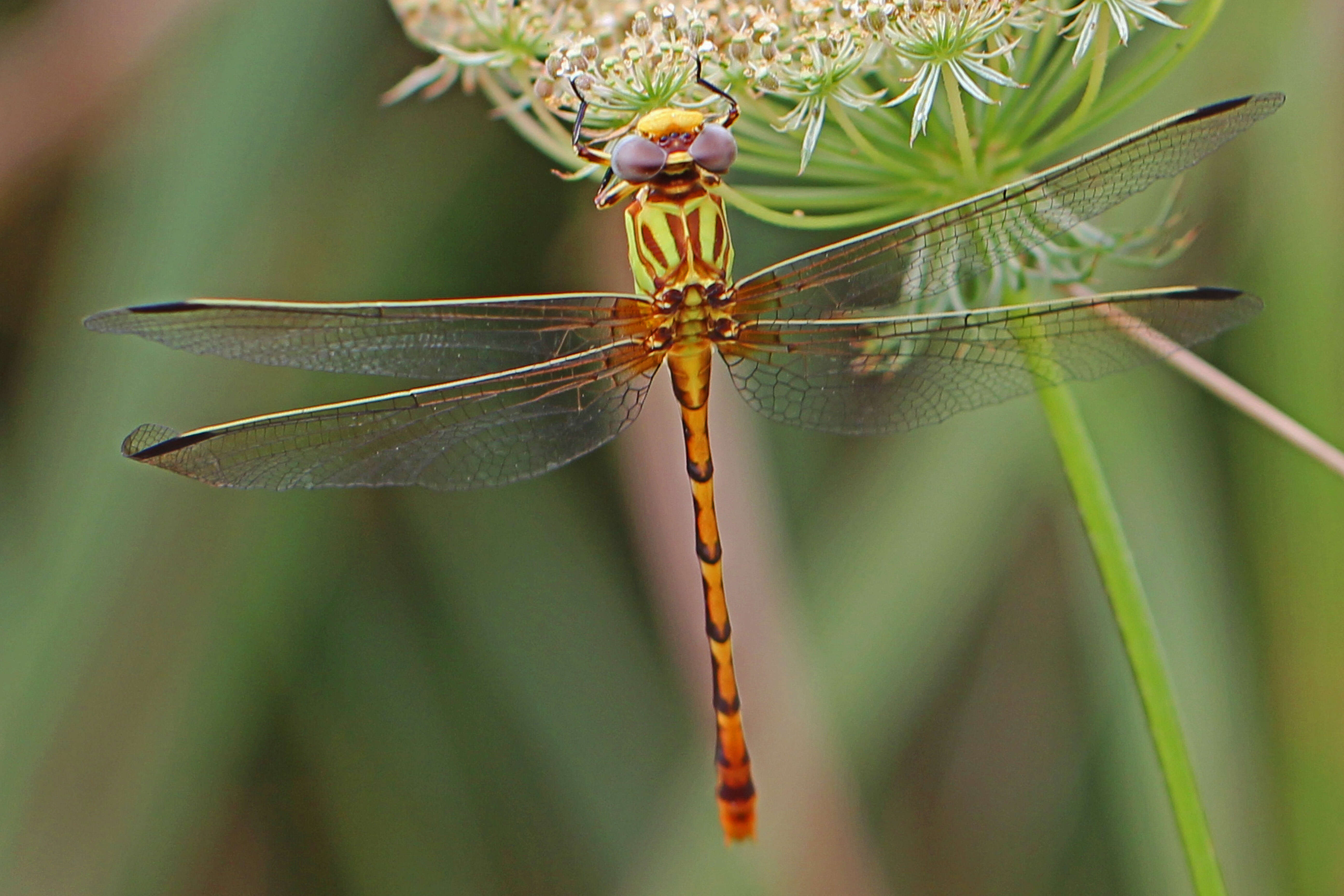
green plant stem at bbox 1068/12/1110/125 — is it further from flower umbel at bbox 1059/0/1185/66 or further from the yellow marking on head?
the yellow marking on head

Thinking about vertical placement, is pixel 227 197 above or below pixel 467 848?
above

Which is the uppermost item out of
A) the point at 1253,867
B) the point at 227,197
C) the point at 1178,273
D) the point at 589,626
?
the point at 227,197

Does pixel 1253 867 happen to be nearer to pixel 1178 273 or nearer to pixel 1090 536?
pixel 1090 536

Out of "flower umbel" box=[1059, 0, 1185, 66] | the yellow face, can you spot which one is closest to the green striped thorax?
the yellow face

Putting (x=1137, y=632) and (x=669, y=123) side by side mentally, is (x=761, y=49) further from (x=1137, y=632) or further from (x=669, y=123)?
(x=1137, y=632)

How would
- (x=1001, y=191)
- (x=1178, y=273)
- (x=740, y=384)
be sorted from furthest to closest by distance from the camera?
(x=1178, y=273) → (x=740, y=384) → (x=1001, y=191)

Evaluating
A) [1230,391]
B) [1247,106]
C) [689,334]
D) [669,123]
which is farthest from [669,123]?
[1230,391]

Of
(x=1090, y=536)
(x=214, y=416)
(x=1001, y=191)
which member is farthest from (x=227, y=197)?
(x=1090, y=536)
